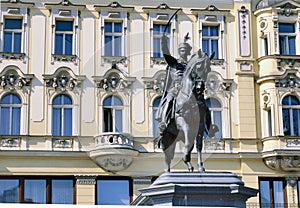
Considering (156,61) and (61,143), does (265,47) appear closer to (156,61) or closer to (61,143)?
(156,61)

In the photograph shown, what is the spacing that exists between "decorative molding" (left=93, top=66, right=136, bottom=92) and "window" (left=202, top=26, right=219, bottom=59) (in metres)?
3.46

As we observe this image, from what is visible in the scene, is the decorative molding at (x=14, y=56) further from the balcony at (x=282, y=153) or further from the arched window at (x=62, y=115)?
the balcony at (x=282, y=153)

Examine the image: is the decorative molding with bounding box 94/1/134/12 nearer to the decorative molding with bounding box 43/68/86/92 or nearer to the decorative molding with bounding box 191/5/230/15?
the decorative molding with bounding box 191/5/230/15

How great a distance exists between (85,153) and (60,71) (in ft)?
11.9

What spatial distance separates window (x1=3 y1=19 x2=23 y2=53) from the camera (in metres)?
33.2

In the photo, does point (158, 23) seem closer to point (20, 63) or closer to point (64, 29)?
point (64, 29)

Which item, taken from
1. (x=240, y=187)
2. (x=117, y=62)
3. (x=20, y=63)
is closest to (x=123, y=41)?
(x=117, y=62)

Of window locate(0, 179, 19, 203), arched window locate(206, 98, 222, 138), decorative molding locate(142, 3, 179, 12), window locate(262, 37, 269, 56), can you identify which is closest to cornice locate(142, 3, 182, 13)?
decorative molding locate(142, 3, 179, 12)

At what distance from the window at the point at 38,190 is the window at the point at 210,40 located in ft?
26.4

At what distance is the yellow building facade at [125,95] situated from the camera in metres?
32.1

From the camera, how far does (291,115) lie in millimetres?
33250

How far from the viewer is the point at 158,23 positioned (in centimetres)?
3419

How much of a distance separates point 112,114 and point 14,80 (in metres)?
4.22

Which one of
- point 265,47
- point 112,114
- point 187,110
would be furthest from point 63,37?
point 187,110
